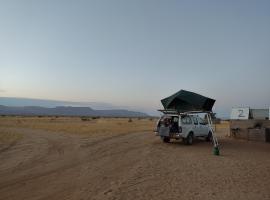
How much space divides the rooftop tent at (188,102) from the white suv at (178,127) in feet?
2.04

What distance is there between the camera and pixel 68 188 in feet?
32.2

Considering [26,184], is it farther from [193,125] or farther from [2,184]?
[193,125]

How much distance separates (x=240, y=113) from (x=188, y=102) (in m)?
8.12

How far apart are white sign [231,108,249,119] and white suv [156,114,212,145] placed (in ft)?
19.5

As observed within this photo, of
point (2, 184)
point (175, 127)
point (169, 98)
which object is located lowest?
point (2, 184)

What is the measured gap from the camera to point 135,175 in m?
11.2

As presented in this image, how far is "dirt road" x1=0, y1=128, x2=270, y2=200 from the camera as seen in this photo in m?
9.16

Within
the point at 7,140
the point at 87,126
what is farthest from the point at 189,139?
the point at 87,126

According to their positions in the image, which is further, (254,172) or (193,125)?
(193,125)

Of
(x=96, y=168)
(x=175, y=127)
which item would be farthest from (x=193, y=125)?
(x=96, y=168)

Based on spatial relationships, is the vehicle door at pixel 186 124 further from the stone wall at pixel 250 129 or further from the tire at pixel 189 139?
the stone wall at pixel 250 129

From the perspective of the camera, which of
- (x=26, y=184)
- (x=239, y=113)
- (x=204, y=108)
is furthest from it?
(x=239, y=113)

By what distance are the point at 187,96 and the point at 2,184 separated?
12.3 meters

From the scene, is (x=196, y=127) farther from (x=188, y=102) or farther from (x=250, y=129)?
(x=250, y=129)
